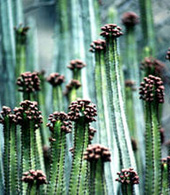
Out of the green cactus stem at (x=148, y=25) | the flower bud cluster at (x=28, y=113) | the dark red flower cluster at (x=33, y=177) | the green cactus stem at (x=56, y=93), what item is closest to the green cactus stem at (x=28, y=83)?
the green cactus stem at (x=56, y=93)

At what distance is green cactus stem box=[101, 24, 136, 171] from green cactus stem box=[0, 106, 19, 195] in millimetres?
542

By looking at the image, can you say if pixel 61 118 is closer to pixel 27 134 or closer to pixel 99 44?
pixel 27 134

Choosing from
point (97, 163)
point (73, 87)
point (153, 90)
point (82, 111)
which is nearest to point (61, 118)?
point (82, 111)

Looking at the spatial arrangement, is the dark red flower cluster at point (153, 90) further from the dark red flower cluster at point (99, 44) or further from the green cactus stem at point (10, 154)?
the green cactus stem at point (10, 154)

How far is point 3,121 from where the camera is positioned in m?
2.76

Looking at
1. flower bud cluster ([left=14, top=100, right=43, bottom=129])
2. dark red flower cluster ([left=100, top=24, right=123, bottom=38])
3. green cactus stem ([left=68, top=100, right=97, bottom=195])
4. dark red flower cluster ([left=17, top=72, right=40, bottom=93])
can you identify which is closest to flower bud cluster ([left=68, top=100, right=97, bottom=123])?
green cactus stem ([left=68, top=100, right=97, bottom=195])

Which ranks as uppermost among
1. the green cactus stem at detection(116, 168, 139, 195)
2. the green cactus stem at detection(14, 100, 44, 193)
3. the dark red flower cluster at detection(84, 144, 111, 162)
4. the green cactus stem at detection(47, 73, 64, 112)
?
the green cactus stem at detection(47, 73, 64, 112)

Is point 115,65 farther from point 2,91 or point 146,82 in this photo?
point 2,91

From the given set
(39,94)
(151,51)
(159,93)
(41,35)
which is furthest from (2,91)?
(41,35)

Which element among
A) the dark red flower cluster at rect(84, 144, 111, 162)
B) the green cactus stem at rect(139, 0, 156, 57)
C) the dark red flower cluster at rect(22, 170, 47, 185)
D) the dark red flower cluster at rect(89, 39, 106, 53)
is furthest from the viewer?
the green cactus stem at rect(139, 0, 156, 57)

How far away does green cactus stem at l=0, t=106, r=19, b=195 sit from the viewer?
2.72 m

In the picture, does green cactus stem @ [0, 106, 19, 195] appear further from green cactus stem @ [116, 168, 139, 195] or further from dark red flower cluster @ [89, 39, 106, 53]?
dark red flower cluster @ [89, 39, 106, 53]

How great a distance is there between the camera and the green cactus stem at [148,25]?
423 cm

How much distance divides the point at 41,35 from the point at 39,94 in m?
3.70
